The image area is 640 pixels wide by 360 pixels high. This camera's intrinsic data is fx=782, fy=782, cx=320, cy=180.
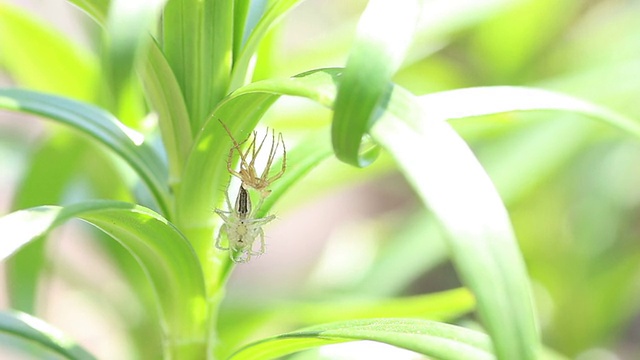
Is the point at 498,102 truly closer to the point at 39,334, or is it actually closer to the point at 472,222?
Result: the point at 472,222

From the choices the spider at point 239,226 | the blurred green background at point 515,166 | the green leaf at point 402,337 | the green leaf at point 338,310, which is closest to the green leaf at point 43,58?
the blurred green background at point 515,166

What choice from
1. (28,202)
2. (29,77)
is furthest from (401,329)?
(29,77)

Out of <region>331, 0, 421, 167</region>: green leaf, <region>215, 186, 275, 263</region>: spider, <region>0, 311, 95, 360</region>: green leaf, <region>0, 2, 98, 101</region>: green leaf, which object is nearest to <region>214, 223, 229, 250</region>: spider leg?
<region>215, 186, 275, 263</region>: spider

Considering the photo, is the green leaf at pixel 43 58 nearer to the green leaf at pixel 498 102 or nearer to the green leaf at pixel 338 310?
the green leaf at pixel 338 310

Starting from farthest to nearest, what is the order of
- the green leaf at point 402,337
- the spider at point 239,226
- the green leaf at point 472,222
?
1. the spider at point 239,226
2. the green leaf at point 402,337
3. the green leaf at point 472,222

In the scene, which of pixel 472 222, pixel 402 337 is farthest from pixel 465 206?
pixel 402 337

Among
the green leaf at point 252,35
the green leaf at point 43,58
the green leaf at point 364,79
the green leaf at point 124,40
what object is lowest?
the green leaf at point 364,79
